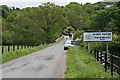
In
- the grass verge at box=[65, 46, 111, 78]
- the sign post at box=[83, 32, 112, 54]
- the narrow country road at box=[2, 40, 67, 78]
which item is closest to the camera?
the grass verge at box=[65, 46, 111, 78]

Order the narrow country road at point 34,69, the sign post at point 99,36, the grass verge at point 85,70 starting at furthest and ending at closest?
the sign post at point 99,36 < the narrow country road at point 34,69 < the grass verge at point 85,70

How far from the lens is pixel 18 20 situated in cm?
8469

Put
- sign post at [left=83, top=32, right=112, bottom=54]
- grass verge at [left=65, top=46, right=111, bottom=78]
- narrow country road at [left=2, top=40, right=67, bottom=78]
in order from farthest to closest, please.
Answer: sign post at [left=83, top=32, right=112, bottom=54]
narrow country road at [left=2, top=40, right=67, bottom=78]
grass verge at [left=65, top=46, right=111, bottom=78]

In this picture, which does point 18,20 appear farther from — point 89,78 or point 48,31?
point 89,78

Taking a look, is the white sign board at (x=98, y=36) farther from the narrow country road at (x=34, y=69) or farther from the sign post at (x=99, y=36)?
the narrow country road at (x=34, y=69)

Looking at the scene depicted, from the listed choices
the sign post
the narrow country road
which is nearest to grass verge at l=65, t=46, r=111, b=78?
the narrow country road

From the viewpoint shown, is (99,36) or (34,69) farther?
(99,36)

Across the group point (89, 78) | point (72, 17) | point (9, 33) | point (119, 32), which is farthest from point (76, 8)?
point (89, 78)

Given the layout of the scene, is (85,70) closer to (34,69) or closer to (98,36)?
(34,69)

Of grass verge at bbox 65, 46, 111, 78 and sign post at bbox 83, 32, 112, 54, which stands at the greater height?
sign post at bbox 83, 32, 112, 54

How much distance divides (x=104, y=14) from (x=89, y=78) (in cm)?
4696

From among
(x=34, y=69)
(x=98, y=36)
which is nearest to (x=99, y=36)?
(x=98, y=36)

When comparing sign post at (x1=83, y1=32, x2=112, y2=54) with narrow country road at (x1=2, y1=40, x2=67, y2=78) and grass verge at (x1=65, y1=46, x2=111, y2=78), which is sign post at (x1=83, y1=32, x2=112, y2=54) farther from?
grass verge at (x1=65, y1=46, x2=111, y2=78)

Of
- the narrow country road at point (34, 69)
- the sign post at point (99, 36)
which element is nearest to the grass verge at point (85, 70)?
the narrow country road at point (34, 69)
